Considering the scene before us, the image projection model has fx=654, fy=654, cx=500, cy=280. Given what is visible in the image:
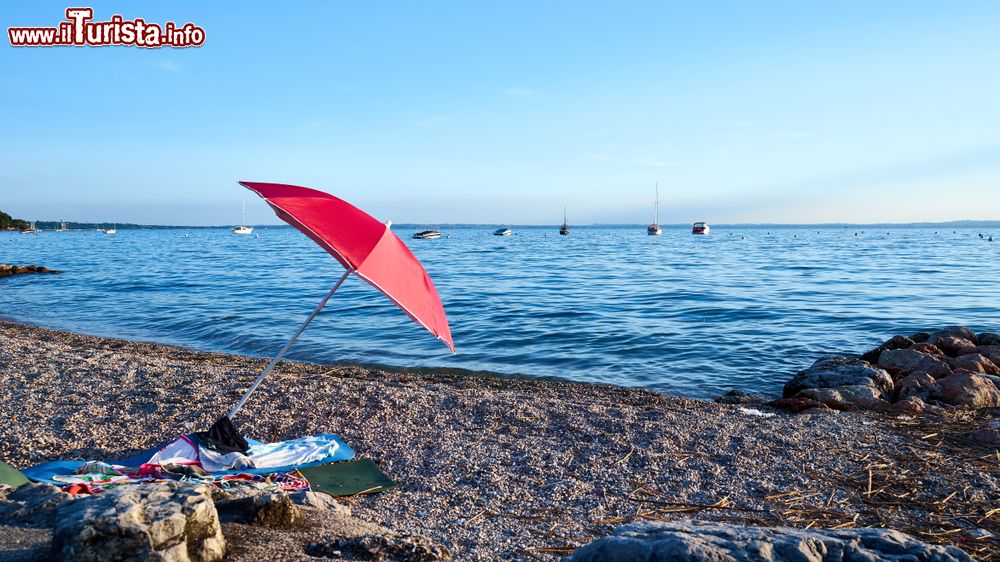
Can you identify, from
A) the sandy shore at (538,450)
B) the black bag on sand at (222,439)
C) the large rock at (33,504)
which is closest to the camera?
the large rock at (33,504)

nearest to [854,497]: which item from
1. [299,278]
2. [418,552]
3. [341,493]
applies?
[418,552]

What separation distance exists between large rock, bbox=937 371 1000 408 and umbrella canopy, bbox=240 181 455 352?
789 centimetres

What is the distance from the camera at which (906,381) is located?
31.5ft

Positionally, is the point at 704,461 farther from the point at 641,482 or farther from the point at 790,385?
the point at 790,385

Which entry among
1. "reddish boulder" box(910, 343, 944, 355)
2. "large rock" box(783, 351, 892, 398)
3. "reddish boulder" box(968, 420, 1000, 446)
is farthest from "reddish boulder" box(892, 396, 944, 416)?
"reddish boulder" box(910, 343, 944, 355)

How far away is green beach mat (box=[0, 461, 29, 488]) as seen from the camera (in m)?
4.48

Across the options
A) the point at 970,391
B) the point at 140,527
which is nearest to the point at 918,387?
the point at 970,391

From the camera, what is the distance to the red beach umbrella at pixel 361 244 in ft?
→ 14.9

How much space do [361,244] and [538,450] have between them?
2.72 meters

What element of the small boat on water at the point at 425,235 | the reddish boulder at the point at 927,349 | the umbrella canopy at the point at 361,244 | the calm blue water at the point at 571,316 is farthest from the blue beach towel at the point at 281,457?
the small boat on water at the point at 425,235

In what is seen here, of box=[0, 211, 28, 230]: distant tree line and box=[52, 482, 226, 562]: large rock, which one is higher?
box=[0, 211, 28, 230]: distant tree line

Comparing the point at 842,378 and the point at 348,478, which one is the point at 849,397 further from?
the point at 348,478

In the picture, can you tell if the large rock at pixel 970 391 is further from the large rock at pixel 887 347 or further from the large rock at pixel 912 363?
the large rock at pixel 887 347

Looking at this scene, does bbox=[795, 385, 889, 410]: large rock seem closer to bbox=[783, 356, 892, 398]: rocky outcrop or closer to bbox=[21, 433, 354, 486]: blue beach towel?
bbox=[783, 356, 892, 398]: rocky outcrop
